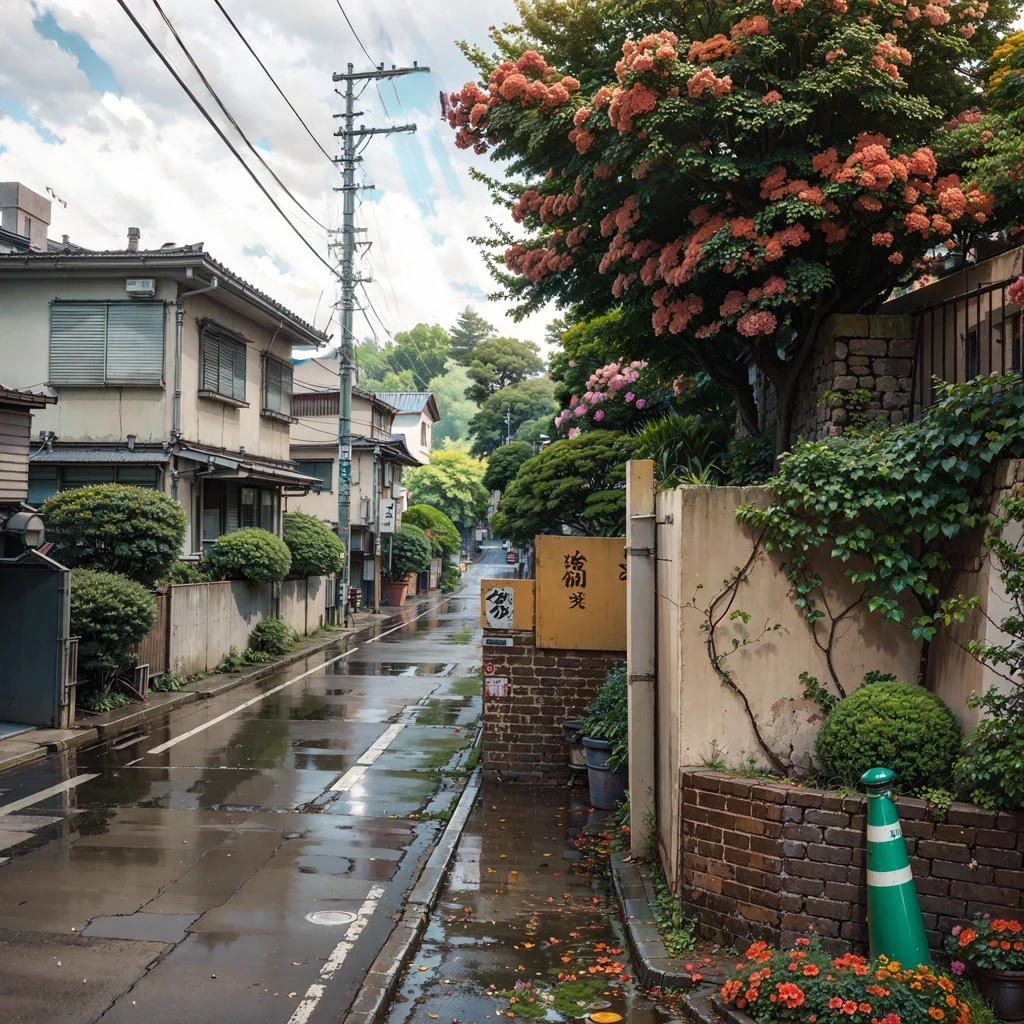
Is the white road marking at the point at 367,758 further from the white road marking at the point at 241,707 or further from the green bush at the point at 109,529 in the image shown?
the green bush at the point at 109,529

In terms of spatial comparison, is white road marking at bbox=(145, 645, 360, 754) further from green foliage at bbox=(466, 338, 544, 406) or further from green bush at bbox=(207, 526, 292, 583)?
green foliage at bbox=(466, 338, 544, 406)

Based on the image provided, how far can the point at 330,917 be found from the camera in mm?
7746

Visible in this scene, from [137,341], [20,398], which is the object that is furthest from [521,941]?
[137,341]

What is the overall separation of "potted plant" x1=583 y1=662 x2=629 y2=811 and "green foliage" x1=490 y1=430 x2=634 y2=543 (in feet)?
24.2

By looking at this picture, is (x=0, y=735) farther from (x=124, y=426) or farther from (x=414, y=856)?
(x=124, y=426)

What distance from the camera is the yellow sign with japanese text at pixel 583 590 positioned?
12398 mm

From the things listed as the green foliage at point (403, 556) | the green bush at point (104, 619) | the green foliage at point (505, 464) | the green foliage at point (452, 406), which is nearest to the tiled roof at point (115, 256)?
the green bush at point (104, 619)

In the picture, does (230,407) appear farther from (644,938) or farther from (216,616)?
(644,938)

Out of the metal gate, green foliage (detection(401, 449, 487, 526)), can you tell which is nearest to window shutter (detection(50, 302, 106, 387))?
the metal gate

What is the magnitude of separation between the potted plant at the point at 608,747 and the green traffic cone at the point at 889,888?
483 cm

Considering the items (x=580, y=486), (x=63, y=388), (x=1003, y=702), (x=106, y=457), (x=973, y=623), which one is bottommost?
(x=1003, y=702)

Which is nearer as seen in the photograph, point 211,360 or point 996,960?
point 996,960

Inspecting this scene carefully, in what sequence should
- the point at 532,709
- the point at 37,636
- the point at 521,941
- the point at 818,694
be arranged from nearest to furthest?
1. the point at 818,694
2. the point at 521,941
3. the point at 532,709
4. the point at 37,636

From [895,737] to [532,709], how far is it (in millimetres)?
6804
